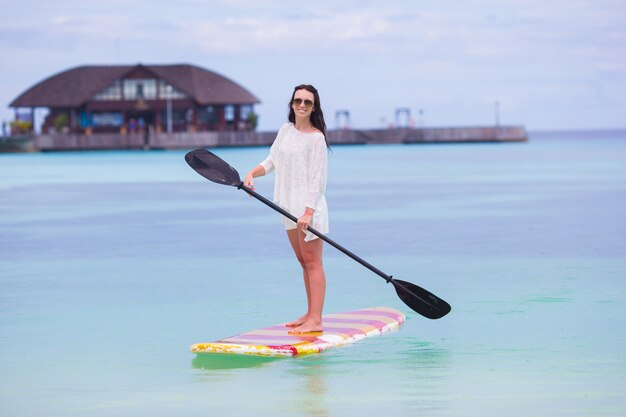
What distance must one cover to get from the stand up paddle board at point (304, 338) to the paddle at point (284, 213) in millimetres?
294

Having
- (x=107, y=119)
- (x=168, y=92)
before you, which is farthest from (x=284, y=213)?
(x=107, y=119)

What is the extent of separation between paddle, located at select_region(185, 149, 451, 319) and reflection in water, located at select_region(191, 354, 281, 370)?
85 centimetres

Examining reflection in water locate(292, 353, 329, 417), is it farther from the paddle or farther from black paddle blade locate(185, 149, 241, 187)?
black paddle blade locate(185, 149, 241, 187)

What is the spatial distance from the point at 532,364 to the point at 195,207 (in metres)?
17.5

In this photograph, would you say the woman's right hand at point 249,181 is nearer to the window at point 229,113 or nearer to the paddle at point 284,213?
the paddle at point 284,213

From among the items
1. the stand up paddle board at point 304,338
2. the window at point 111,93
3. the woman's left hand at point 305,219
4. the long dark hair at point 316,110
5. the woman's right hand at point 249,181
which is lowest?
the stand up paddle board at point 304,338

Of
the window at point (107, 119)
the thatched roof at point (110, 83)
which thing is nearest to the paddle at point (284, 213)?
the thatched roof at point (110, 83)

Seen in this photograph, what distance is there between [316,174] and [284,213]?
12.2 inches

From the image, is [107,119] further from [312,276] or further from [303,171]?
[303,171]

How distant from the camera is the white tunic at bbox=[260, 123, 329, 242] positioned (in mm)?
7629

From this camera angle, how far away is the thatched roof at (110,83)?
8831cm

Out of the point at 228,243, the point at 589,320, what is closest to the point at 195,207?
the point at 228,243

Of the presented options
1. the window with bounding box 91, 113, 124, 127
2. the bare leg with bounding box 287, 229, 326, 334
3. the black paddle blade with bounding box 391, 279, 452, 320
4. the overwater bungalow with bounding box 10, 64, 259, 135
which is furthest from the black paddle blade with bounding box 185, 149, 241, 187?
the window with bounding box 91, 113, 124, 127

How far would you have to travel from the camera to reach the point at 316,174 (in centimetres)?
761
